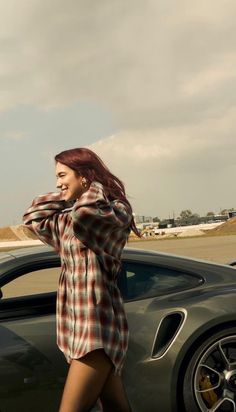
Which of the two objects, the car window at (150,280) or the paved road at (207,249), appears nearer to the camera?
the car window at (150,280)

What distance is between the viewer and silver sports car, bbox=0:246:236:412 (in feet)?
10.8

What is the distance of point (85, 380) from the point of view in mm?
2113

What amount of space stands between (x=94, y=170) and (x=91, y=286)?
51 cm

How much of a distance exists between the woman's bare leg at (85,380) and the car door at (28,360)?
110 cm

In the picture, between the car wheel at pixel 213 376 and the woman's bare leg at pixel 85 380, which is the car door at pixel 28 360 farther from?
the woman's bare leg at pixel 85 380

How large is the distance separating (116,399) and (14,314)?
1.31 metres

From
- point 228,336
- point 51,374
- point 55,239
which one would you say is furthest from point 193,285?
point 55,239

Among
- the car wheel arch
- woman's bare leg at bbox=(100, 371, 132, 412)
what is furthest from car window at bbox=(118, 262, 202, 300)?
woman's bare leg at bbox=(100, 371, 132, 412)

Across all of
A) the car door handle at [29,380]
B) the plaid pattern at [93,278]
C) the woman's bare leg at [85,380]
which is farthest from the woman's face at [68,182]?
the car door handle at [29,380]

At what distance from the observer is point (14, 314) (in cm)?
345

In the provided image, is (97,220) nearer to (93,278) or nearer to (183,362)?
(93,278)

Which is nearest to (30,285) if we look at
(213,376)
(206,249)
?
(213,376)

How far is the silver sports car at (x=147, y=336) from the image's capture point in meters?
3.29

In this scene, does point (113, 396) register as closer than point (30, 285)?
Yes
